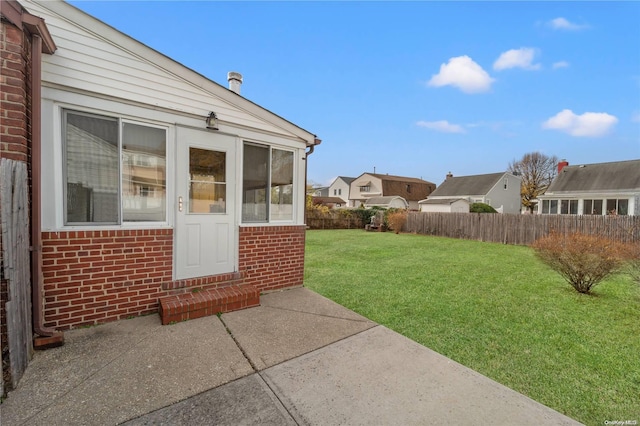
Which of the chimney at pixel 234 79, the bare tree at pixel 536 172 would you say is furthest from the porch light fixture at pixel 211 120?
the bare tree at pixel 536 172

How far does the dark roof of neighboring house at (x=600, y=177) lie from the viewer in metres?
18.1

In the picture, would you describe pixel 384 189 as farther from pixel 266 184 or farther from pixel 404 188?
pixel 266 184

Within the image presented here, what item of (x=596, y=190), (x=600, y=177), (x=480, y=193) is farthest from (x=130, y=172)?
(x=480, y=193)

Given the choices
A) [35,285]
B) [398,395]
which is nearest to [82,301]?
[35,285]

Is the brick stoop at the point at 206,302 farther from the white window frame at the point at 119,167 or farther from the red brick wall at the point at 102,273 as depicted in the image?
the white window frame at the point at 119,167

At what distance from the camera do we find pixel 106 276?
3.38 meters

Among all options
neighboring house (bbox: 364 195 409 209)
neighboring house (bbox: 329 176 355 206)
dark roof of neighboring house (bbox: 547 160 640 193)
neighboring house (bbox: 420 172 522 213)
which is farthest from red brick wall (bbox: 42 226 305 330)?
neighboring house (bbox: 329 176 355 206)

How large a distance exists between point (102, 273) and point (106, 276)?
0.20 ft

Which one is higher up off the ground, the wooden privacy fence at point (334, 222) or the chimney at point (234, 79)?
the chimney at point (234, 79)

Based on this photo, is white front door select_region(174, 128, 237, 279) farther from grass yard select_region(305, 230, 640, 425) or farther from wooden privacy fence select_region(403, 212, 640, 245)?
wooden privacy fence select_region(403, 212, 640, 245)

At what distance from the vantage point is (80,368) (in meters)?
2.46

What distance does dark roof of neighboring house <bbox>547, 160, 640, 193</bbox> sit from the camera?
18062 millimetres

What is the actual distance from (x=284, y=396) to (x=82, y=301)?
281 cm

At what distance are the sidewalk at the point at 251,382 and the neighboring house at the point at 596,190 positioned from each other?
22.3 meters
